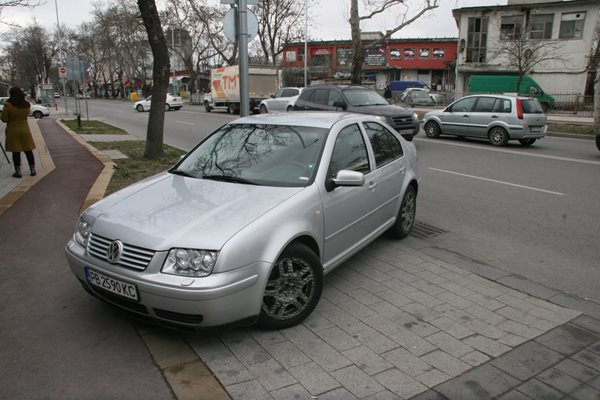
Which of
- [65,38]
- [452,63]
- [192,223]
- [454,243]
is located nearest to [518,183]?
[454,243]

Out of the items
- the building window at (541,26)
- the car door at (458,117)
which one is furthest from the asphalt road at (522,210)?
the building window at (541,26)

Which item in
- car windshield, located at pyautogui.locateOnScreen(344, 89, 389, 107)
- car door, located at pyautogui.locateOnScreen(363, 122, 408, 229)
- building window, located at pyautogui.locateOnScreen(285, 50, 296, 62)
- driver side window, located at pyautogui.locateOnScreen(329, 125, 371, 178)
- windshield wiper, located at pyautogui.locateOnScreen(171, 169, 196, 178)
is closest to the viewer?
driver side window, located at pyautogui.locateOnScreen(329, 125, 371, 178)

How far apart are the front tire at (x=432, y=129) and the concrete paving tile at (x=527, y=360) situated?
→ 13.9 meters

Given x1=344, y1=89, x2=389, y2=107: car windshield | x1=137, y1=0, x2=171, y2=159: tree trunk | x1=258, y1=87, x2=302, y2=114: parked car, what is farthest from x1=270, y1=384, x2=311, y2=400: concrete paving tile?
x1=258, y1=87, x2=302, y2=114: parked car

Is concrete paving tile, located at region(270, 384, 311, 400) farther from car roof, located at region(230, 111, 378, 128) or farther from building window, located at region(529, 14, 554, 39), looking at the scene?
building window, located at region(529, 14, 554, 39)

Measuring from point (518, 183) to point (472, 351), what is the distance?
671cm

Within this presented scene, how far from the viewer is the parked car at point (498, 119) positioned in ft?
46.6

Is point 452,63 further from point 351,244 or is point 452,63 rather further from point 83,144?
Answer: point 351,244

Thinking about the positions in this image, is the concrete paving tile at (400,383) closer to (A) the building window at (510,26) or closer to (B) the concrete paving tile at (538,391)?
(B) the concrete paving tile at (538,391)

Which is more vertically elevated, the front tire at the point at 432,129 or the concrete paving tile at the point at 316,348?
the front tire at the point at 432,129

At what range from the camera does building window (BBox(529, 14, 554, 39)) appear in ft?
118

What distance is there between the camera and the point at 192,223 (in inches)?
131

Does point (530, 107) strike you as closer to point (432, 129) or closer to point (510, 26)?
point (432, 129)

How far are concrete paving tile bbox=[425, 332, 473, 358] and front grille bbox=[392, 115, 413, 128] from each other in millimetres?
10384
